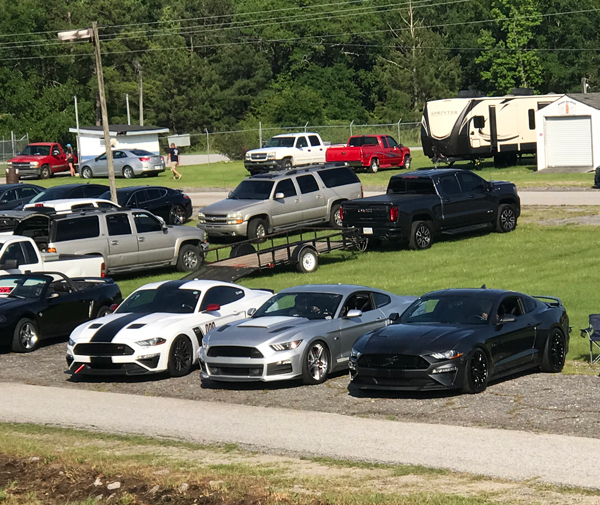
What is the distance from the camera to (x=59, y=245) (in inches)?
980

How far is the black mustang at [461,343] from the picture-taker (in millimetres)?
13352

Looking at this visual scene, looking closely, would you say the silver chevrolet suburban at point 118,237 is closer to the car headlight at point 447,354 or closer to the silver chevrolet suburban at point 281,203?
the silver chevrolet suburban at point 281,203

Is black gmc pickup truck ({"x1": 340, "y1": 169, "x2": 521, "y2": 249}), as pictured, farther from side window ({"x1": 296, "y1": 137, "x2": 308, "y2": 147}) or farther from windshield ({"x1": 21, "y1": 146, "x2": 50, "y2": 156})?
windshield ({"x1": 21, "y1": 146, "x2": 50, "y2": 156})

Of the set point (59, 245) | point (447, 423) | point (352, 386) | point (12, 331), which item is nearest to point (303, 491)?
point (447, 423)

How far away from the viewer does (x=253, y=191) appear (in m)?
30.7

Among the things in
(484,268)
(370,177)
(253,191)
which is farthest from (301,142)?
(484,268)

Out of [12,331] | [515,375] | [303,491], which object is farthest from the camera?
[12,331]

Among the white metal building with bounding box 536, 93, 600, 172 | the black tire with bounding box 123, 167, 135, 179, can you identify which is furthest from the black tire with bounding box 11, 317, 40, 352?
the black tire with bounding box 123, 167, 135, 179

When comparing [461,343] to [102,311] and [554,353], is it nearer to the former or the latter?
[554,353]

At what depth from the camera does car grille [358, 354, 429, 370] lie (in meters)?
13.4

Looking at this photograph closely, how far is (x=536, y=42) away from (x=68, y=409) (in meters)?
94.8

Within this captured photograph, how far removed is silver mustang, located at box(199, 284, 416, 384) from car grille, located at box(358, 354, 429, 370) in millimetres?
1243

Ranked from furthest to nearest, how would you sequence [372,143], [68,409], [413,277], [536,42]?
[536,42] < [372,143] < [413,277] < [68,409]

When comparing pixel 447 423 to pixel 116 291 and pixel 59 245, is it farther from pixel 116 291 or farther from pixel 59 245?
pixel 59 245
